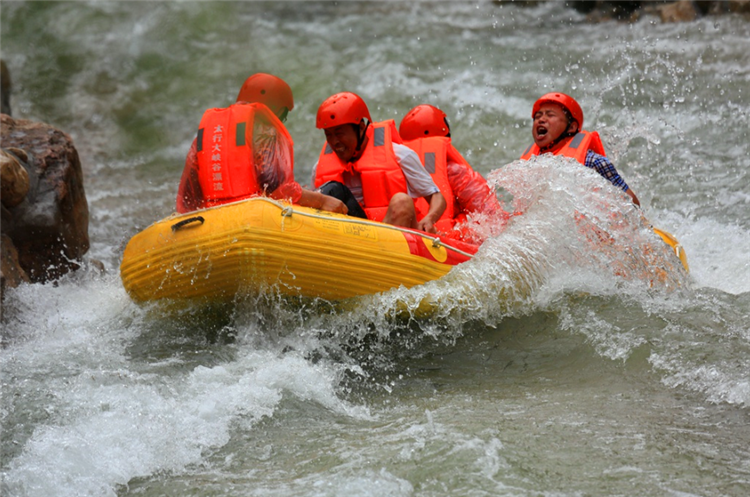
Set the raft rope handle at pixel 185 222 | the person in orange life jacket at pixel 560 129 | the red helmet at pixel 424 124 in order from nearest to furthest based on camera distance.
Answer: the raft rope handle at pixel 185 222 < the person in orange life jacket at pixel 560 129 < the red helmet at pixel 424 124

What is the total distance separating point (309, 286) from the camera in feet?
16.0

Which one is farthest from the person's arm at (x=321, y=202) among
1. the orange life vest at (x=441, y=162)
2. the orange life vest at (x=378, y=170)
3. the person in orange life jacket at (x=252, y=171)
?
the orange life vest at (x=441, y=162)

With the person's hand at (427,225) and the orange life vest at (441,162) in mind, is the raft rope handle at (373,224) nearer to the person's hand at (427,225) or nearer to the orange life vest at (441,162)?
the person's hand at (427,225)

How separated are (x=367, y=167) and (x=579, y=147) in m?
1.67

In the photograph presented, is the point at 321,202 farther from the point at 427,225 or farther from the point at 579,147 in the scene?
the point at 579,147

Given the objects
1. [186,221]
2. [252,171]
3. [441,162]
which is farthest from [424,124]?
[186,221]

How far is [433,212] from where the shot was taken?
18.3ft

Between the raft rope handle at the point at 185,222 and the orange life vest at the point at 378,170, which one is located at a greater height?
the orange life vest at the point at 378,170

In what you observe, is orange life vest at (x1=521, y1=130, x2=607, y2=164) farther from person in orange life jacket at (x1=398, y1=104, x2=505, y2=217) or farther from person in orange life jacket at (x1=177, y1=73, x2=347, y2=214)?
person in orange life jacket at (x1=177, y1=73, x2=347, y2=214)

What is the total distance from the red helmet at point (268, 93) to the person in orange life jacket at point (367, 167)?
33 centimetres

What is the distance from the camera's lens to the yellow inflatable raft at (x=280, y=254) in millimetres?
4777

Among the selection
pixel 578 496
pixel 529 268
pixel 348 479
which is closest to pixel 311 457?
pixel 348 479

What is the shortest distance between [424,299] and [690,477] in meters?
2.03

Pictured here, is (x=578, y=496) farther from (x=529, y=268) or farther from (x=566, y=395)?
(x=529, y=268)
